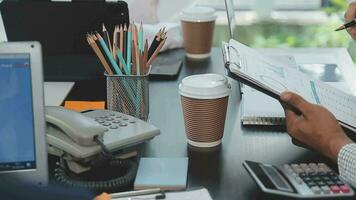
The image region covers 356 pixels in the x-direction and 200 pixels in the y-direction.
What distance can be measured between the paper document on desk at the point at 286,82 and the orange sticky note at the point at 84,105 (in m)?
0.36

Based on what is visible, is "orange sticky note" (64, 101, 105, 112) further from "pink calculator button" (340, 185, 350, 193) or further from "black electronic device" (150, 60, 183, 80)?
"pink calculator button" (340, 185, 350, 193)

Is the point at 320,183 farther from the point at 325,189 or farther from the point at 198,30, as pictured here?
the point at 198,30

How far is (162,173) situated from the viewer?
1.07m

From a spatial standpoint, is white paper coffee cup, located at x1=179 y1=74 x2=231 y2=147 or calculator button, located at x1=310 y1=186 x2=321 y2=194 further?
white paper coffee cup, located at x1=179 y1=74 x2=231 y2=147

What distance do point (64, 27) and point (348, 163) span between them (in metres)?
0.88

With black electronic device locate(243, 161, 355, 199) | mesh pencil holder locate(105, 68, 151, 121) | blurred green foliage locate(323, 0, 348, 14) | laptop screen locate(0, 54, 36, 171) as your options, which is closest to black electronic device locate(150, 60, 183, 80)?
mesh pencil holder locate(105, 68, 151, 121)

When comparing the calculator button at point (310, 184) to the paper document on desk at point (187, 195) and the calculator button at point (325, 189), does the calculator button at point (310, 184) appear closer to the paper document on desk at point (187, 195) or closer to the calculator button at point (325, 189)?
the calculator button at point (325, 189)

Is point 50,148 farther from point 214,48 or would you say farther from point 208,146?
point 214,48

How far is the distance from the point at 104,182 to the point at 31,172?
14cm

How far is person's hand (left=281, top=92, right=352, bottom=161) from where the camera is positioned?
110 cm

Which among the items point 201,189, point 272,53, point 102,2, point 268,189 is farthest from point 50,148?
point 272,53

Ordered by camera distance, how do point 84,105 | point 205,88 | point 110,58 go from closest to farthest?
point 205,88 → point 110,58 → point 84,105

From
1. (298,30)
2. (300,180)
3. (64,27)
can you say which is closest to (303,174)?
(300,180)

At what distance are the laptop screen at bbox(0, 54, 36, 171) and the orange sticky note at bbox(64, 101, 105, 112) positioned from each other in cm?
40
